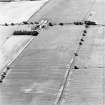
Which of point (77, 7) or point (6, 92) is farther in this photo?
point (77, 7)

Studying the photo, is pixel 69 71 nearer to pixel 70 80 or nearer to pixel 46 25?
pixel 70 80

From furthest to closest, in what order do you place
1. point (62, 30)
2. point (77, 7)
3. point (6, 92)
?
point (77, 7) < point (62, 30) < point (6, 92)

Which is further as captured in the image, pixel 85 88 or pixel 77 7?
pixel 77 7

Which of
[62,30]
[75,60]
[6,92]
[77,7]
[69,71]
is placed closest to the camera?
[6,92]

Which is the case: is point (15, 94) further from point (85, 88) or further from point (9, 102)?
point (85, 88)

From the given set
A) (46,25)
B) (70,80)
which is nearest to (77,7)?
(46,25)

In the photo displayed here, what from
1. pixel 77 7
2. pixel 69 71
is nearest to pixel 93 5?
pixel 77 7
